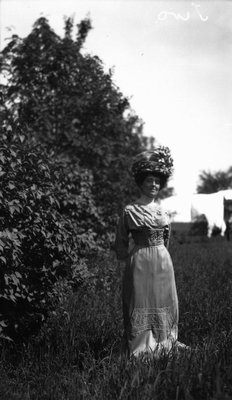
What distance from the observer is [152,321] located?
13.6 ft

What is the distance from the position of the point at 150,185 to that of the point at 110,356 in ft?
4.84

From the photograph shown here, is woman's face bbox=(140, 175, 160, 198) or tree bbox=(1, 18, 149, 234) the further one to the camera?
tree bbox=(1, 18, 149, 234)

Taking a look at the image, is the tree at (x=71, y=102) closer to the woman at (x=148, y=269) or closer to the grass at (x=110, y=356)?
the grass at (x=110, y=356)

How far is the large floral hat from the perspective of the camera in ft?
13.9

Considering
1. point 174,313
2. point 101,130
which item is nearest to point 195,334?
point 174,313

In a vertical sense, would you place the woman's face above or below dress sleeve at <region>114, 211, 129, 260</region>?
above

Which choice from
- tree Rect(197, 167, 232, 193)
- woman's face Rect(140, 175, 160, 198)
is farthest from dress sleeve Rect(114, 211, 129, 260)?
tree Rect(197, 167, 232, 193)

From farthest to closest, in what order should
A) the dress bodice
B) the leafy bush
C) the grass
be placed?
the leafy bush → the dress bodice → the grass

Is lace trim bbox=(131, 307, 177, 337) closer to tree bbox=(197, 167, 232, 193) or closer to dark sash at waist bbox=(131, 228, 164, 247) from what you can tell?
dark sash at waist bbox=(131, 228, 164, 247)

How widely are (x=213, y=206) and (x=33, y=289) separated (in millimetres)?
20414

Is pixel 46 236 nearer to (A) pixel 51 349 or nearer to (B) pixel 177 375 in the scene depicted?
(A) pixel 51 349

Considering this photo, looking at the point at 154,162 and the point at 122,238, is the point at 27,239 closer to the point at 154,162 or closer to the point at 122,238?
the point at 122,238

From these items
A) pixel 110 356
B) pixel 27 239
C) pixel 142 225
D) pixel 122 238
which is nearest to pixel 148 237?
pixel 142 225

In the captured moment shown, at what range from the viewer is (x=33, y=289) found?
5.32 meters
